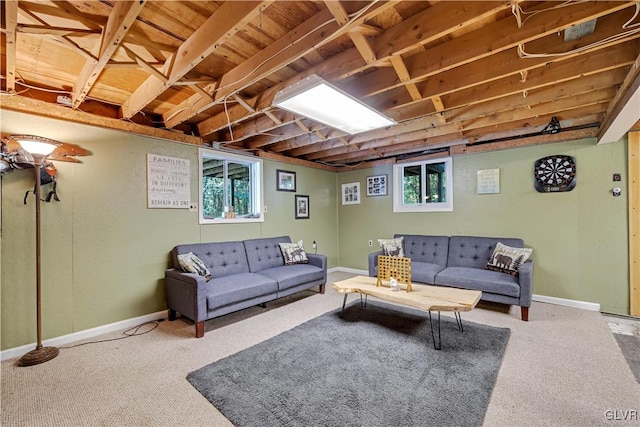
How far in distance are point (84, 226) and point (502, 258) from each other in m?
4.99

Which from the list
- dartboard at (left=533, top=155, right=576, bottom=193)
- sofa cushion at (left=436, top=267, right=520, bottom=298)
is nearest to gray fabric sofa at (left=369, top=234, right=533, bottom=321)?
sofa cushion at (left=436, top=267, right=520, bottom=298)

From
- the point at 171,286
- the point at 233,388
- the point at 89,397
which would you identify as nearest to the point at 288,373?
the point at 233,388

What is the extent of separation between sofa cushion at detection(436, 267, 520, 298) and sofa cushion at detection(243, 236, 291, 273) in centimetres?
239

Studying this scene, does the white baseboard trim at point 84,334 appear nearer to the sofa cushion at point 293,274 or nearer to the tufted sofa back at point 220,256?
the tufted sofa back at point 220,256

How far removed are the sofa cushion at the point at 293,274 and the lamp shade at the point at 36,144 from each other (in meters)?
2.56

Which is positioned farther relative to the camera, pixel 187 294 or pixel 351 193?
pixel 351 193

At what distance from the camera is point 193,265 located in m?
3.19

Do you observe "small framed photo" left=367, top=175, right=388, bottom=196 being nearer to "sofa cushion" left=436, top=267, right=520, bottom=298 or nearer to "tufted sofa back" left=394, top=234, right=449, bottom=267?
"tufted sofa back" left=394, top=234, right=449, bottom=267

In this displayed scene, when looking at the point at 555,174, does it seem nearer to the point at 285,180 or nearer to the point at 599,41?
the point at 599,41

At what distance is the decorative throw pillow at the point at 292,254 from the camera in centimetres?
426

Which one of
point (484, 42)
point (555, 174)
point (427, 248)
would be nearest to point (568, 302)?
point (555, 174)

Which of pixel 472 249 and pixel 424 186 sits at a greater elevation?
pixel 424 186

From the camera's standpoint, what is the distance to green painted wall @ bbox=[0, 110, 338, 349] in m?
2.49

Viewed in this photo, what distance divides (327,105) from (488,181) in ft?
10.2
